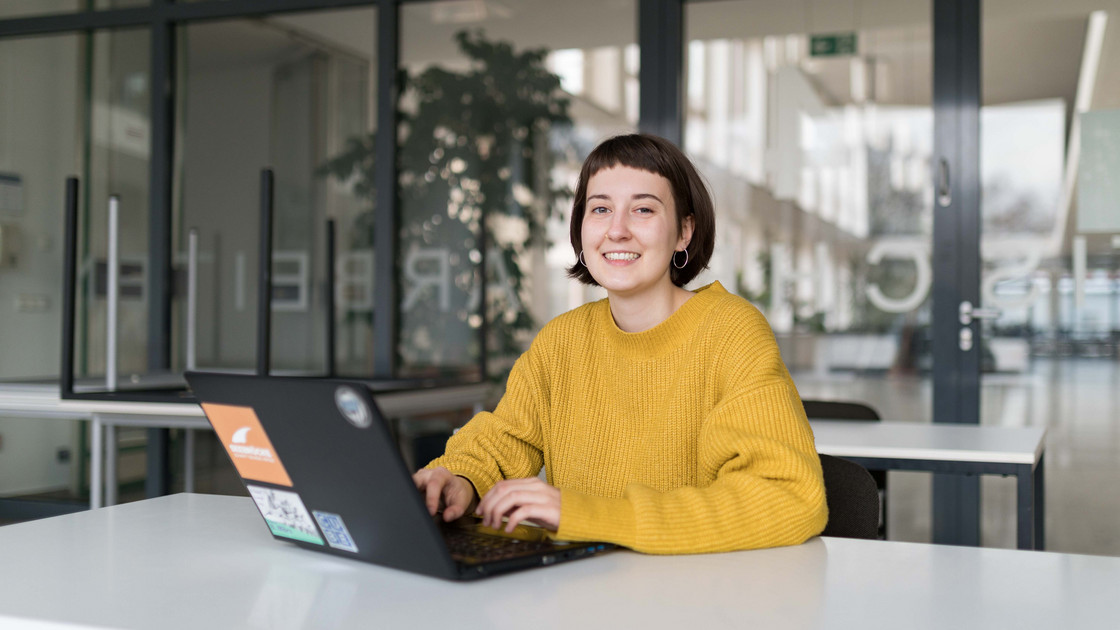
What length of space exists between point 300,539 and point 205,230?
4.06 metres

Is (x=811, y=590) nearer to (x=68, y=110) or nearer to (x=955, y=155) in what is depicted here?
(x=955, y=155)

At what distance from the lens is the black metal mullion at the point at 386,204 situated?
4.39m

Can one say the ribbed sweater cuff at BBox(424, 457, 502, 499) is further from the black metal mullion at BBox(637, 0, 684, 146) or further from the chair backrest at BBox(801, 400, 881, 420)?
the black metal mullion at BBox(637, 0, 684, 146)

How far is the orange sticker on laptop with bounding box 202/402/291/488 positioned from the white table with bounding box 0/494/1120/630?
0.30ft

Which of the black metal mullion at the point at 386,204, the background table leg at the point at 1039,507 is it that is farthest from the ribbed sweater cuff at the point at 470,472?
the black metal mullion at the point at 386,204

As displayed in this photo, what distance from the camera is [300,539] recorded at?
→ 1.08 m

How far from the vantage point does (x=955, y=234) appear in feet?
12.1

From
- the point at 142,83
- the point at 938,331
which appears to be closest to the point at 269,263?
the point at 142,83

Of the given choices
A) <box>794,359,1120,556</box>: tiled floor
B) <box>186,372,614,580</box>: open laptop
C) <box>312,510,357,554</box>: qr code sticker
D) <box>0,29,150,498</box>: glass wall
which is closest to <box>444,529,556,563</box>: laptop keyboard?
<box>186,372,614,580</box>: open laptop

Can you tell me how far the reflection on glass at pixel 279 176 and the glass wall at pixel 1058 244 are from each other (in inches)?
105

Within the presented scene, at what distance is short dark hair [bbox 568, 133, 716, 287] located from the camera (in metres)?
1.45

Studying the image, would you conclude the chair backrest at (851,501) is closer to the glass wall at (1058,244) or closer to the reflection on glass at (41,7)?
the glass wall at (1058,244)

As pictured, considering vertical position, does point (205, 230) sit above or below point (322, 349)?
above

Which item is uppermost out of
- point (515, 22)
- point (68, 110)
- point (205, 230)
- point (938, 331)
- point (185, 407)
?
point (515, 22)
